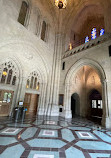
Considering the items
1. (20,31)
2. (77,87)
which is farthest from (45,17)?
(77,87)

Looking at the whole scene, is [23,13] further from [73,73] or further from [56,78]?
[73,73]

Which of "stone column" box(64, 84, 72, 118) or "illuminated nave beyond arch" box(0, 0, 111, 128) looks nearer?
"illuminated nave beyond arch" box(0, 0, 111, 128)

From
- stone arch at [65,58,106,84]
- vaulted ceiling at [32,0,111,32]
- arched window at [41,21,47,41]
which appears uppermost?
vaulted ceiling at [32,0,111,32]

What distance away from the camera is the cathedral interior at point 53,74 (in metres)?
4.27

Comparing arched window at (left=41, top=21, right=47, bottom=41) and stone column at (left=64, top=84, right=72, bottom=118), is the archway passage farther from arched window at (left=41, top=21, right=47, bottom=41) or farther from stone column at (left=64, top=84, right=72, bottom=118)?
arched window at (left=41, top=21, right=47, bottom=41)

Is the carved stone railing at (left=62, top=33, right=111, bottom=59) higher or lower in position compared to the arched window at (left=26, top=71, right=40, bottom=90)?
higher

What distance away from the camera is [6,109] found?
7508mm

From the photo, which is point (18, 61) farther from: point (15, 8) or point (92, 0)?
point (92, 0)

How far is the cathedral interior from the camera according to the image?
168 inches

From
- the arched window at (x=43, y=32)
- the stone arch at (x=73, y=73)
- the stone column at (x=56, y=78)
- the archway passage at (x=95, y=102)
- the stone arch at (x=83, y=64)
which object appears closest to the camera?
the stone arch at (x=73, y=73)

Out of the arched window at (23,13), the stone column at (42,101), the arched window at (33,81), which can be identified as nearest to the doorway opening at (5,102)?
the arched window at (33,81)

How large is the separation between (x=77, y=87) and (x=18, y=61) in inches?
300

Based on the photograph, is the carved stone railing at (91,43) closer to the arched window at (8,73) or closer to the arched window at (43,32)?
the arched window at (43,32)

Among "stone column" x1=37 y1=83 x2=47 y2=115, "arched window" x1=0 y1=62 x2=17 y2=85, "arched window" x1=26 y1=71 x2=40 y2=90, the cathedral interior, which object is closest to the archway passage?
the cathedral interior
